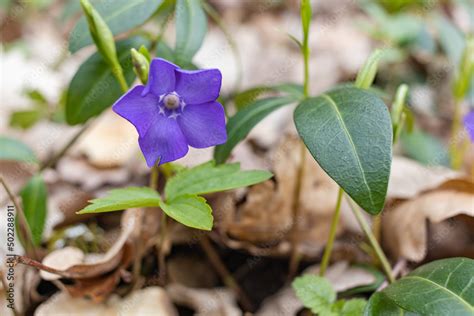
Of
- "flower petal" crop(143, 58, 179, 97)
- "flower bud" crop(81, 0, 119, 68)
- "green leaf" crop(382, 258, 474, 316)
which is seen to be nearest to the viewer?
"green leaf" crop(382, 258, 474, 316)

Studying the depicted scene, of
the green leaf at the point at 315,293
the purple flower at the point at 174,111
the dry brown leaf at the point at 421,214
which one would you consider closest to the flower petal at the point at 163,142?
the purple flower at the point at 174,111

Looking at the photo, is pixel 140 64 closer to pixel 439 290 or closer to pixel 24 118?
pixel 439 290

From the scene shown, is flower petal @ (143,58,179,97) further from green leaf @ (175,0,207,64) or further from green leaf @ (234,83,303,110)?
green leaf @ (234,83,303,110)

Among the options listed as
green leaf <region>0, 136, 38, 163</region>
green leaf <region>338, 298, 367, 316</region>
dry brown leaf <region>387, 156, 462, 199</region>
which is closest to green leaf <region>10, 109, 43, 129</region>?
green leaf <region>0, 136, 38, 163</region>

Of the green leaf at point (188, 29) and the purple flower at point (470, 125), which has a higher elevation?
the green leaf at point (188, 29)

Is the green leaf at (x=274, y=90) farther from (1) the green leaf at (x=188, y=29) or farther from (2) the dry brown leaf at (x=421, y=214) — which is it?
(2) the dry brown leaf at (x=421, y=214)

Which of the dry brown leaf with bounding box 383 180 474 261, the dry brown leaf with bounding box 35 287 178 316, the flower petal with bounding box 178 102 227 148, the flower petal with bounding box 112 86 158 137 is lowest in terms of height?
the dry brown leaf with bounding box 35 287 178 316

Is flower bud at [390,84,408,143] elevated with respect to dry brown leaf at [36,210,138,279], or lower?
elevated

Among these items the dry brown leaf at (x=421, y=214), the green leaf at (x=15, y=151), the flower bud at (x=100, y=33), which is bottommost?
the dry brown leaf at (x=421, y=214)

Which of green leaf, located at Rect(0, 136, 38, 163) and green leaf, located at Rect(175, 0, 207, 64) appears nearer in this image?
green leaf, located at Rect(175, 0, 207, 64)
